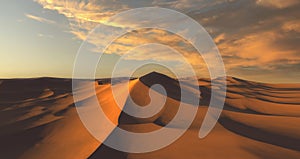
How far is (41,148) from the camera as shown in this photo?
8.02 m

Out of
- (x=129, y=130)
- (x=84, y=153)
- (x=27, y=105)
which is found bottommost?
(x=84, y=153)

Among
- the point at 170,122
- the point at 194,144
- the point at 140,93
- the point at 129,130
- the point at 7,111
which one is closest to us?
the point at 194,144

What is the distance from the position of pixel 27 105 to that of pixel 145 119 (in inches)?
353

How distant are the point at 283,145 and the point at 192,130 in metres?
2.43

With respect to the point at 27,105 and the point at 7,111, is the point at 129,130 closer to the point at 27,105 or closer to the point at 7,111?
the point at 7,111

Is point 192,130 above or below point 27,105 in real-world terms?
below

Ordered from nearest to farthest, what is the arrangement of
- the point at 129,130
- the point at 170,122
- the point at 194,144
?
the point at 194,144, the point at 129,130, the point at 170,122

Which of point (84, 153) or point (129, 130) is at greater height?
point (129, 130)

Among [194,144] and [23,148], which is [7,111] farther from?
[194,144]

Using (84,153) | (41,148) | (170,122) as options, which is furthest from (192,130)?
(41,148)

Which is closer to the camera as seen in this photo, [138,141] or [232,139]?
[138,141]

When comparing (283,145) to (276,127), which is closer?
(283,145)

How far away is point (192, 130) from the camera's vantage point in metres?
8.37

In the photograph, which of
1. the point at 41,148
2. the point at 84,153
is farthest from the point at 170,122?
the point at 41,148
